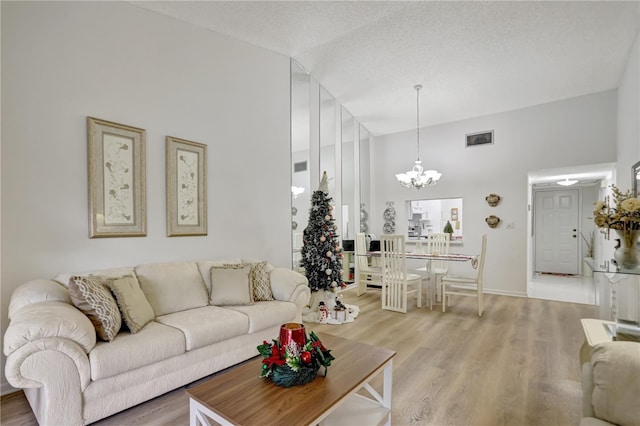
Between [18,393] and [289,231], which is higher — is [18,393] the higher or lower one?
the lower one

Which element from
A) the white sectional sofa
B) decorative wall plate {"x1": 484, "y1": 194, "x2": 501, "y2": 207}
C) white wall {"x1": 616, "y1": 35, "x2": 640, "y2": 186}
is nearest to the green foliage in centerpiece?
the white sectional sofa

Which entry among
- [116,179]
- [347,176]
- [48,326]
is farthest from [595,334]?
[347,176]

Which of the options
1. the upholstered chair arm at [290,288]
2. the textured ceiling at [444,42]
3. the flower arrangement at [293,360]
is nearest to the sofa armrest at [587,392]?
the flower arrangement at [293,360]

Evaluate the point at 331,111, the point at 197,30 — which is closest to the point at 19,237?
the point at 197,30

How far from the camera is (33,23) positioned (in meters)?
2.39

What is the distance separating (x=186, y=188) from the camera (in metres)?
3.34

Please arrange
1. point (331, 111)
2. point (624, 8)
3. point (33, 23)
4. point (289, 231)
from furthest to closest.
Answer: point (331, 111), point (289, 231), point (624, 8), point (33, 23)

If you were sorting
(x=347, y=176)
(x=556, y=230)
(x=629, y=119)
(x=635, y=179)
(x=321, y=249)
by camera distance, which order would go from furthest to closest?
(x=556, y=230), (x=347, y=176), (x=321, y=249), (x=629, y=119), (x=635, y=179)

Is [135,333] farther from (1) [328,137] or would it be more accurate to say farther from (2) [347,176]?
(2) [347,176]

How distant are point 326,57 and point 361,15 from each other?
1.00 meters

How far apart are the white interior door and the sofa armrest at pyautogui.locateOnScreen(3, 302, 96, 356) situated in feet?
31.7

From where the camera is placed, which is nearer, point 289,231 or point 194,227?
point 194,227

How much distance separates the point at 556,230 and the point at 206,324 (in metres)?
9.00

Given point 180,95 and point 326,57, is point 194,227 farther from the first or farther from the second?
point 326,57
